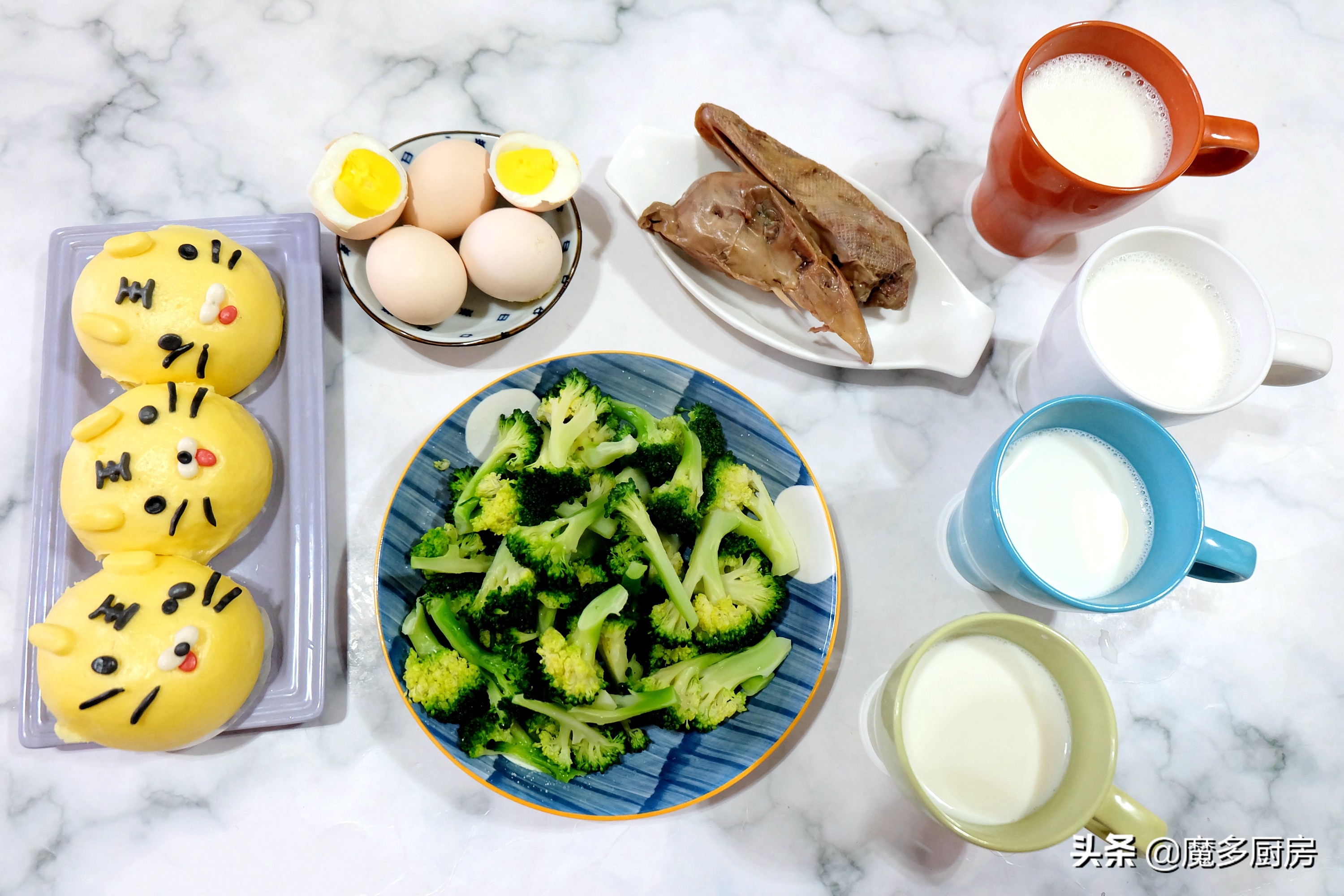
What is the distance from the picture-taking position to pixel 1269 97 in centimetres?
169

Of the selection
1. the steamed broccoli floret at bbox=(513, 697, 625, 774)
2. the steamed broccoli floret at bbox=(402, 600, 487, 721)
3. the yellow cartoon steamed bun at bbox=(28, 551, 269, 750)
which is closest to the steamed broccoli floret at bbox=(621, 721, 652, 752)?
the steamed broccoli floret at bbox=(513, 697, 625, 774)

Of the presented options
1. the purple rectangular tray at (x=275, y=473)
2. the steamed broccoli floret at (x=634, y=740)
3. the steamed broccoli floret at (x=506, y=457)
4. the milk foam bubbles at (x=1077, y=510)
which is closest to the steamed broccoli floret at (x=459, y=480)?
the steamed broccoli floret at (x=506, y=457)

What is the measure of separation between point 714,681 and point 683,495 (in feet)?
0.93

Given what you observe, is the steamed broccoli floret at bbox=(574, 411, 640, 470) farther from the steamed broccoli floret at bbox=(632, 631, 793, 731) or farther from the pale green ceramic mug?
the pale green ceramic mug

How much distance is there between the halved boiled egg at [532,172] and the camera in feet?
4.56

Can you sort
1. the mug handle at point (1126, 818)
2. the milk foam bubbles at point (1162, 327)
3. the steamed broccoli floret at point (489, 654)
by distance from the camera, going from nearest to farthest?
1. the mug handle at point (1126, 818)
2. the steamed broccoli floret at point (489, 654)
3. the milk foam bubbles at point (1162, 327)

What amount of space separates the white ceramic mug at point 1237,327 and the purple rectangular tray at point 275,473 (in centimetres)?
120

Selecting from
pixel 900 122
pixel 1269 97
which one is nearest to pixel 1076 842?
pixel 900 122

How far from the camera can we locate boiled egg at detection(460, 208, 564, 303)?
1.35 metres

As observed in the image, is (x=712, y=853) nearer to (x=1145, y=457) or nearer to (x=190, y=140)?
(x=1145, y=457)

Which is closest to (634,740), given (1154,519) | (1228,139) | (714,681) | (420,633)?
(714,681)

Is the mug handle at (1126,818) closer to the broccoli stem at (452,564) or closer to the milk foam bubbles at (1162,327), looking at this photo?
the milk foam bubbles at (1162,327)

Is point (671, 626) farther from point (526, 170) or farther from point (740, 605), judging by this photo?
point (526, 170)

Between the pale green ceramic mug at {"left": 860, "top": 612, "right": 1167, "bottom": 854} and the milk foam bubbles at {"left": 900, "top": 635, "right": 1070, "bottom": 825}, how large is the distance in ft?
0.06
